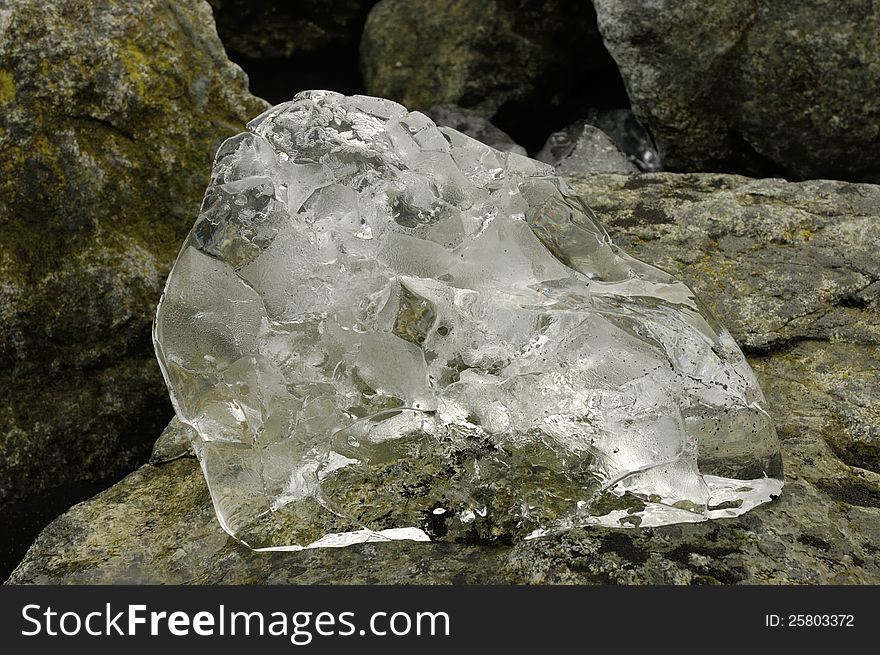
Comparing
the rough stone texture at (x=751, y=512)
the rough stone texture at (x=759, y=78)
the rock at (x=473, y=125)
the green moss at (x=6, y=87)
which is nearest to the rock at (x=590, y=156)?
the rock at (x=473, y=125)

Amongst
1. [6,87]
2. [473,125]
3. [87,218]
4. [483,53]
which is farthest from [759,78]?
[6,87]

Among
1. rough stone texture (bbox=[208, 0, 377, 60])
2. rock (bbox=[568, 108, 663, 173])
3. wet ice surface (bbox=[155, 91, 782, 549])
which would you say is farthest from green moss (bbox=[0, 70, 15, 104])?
rock (bbox=[568, 108, 663, 173])

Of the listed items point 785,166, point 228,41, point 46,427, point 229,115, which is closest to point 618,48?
point 785,166

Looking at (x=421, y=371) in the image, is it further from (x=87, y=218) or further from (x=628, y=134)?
(x=628, y=134)

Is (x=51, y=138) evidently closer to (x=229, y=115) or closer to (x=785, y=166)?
(x=229, y=115)

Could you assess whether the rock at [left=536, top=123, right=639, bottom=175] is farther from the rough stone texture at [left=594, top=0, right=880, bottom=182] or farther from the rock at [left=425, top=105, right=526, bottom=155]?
the rough stone texture at [left=594, top=0, right=880, bottom=182]

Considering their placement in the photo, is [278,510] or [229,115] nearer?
[278,510]

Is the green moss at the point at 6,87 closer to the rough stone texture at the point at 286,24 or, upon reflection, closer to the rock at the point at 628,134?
the rough stone texture at the point at 286,24
